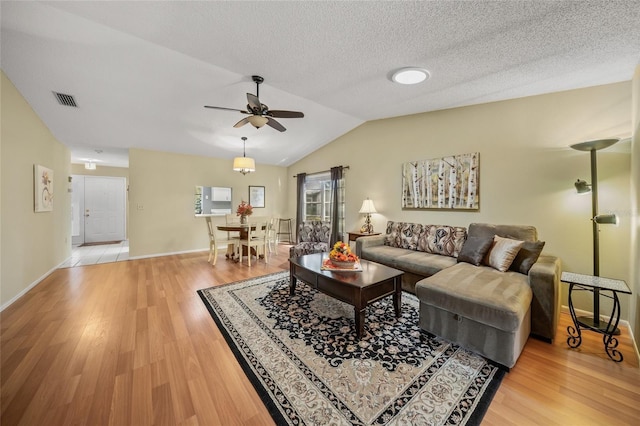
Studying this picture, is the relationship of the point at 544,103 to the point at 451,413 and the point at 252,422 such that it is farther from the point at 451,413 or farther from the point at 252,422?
the point at 252,422

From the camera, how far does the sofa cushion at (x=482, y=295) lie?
5.62ft

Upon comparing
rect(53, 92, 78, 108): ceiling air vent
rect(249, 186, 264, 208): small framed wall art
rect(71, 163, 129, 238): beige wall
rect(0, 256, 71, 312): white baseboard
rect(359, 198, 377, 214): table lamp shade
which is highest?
rect(53, 92, 78, 108): ceiling air vent

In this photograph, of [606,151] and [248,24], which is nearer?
[248,24]

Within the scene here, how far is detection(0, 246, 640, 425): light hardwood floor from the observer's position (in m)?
1.35

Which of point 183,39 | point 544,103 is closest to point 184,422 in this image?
point 183,39

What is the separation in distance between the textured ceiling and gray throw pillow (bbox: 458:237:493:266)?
1814 millimetres

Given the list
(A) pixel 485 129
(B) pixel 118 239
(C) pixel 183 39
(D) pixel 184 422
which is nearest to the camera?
(D) pixel 184 422

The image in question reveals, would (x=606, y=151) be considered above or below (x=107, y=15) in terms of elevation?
below

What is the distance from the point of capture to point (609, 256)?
2453 millimetres

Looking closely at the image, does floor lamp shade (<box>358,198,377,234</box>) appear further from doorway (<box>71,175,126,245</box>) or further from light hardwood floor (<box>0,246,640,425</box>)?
doorway (<box>71,175,126,245</box>)

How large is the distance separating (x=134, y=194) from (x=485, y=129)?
6.69 meters

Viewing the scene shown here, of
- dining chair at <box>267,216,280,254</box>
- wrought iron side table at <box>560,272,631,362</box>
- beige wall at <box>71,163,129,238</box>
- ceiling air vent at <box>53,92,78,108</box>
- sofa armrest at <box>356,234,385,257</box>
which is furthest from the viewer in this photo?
beige wall at <box>71,163,129,238</box>

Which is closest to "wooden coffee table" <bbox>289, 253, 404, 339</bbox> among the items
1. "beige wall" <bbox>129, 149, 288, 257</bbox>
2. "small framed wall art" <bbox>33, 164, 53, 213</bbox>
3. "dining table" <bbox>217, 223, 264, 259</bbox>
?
"dining table" <bbox>217, 223, 264, 259</bbox>

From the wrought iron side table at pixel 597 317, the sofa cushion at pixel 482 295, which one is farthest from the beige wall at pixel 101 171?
the wrought iron side table at pixel 597 317
